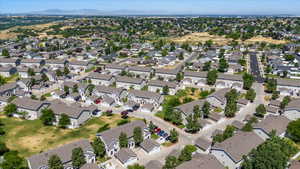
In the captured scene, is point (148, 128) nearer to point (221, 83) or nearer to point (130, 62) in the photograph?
point (221, 83)

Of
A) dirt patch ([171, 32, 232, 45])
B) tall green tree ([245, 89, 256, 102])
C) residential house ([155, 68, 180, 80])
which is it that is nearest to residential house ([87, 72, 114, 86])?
residential house ([155, 68, 180, 80])

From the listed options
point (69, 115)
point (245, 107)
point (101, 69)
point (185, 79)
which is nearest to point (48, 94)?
point (69, 115)

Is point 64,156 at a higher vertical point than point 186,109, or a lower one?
lower

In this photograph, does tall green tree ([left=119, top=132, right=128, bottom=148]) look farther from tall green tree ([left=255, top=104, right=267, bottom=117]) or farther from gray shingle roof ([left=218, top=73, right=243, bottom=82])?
gray shingle roof ([left=218, top=73, right=243, bottom=82])

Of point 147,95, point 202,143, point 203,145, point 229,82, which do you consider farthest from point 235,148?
point 229,82

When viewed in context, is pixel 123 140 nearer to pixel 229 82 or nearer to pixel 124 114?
pixel 124 114

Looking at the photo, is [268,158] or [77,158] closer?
[268,158]

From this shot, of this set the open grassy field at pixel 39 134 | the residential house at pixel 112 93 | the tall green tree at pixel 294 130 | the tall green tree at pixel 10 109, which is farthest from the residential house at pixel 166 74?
the tall green tree at pixel 10 109
